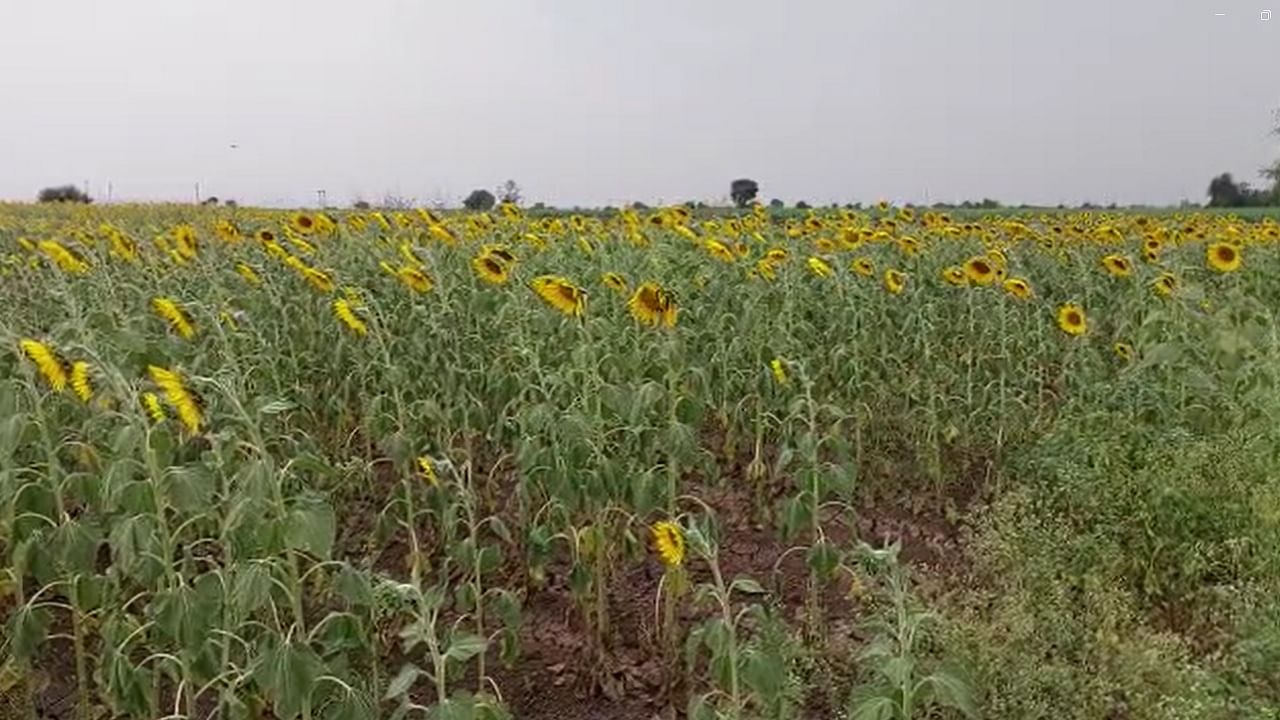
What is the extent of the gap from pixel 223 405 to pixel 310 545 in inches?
44.7

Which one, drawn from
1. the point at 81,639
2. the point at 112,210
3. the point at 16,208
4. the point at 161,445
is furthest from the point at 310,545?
the point at 16,208

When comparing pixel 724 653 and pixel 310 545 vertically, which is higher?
pixel 310 545

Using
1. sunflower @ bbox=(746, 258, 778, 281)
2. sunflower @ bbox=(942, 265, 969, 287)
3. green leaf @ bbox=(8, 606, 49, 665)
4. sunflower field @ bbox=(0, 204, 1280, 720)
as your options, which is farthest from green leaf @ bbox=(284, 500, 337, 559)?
sunflower @ bbox=(942, 265, 969, 287)

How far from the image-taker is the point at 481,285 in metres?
4.90

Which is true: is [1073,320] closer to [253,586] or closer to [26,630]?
[253,586]

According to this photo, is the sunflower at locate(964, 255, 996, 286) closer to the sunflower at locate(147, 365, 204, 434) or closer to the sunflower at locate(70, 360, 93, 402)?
the sunflower at locate(147, 365, 204, 434)

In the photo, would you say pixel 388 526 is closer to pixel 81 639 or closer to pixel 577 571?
pixel 577 571

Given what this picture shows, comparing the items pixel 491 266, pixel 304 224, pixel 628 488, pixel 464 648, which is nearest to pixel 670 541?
pixel 464 648

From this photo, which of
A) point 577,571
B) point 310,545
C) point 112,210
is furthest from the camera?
point 112,210

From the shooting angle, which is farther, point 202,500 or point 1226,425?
point 1226,425

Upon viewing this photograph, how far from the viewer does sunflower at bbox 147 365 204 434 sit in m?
2.24

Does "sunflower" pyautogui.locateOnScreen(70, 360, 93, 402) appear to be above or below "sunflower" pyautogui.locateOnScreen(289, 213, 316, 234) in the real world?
below

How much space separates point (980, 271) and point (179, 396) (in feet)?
11.0

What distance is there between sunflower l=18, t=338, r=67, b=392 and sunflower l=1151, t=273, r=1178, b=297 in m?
3.93
